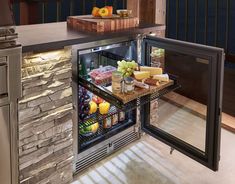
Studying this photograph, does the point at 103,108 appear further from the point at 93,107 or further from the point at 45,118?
the point at 45,118

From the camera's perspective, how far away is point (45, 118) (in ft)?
7.38

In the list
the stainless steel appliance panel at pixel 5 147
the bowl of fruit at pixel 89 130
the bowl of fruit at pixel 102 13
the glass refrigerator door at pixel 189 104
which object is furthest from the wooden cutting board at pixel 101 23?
the stainless steel appliance panel at pixel 5 147

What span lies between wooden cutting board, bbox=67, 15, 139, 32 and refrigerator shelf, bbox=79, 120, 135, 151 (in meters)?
0.76

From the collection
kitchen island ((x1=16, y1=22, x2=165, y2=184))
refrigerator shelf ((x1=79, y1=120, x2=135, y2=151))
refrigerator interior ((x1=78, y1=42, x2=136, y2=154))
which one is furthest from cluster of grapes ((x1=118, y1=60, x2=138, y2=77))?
refrigerator shelf ((x1=79, y1=120, x2=135, y2=151))

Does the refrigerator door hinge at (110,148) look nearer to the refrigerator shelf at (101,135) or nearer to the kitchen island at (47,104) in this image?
the refrigerator shelf at (101,135)

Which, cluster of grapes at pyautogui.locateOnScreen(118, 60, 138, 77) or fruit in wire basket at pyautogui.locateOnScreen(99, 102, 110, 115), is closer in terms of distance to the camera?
cluster of grapes at pyautogui.locateOnScreen(118, 60, 138, 77)

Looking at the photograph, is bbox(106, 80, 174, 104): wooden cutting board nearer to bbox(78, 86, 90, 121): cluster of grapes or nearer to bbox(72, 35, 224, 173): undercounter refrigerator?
bbox(72, 35, 224, 173): undercounter refrigerator

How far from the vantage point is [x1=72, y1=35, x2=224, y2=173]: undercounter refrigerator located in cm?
239

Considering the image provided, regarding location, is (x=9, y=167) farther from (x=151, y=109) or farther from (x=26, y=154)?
(x=151, y=109)

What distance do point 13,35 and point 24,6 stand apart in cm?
237

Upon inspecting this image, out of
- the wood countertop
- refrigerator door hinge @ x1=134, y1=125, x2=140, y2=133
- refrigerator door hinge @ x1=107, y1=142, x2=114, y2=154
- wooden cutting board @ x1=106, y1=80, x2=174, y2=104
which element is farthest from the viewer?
Answer: refrigerator door hinge @ x1=134, y1=125, x2=140, y2=133

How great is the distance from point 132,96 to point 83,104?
1.51ft

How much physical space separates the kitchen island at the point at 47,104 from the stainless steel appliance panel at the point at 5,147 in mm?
196

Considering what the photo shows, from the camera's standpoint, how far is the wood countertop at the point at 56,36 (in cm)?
209
